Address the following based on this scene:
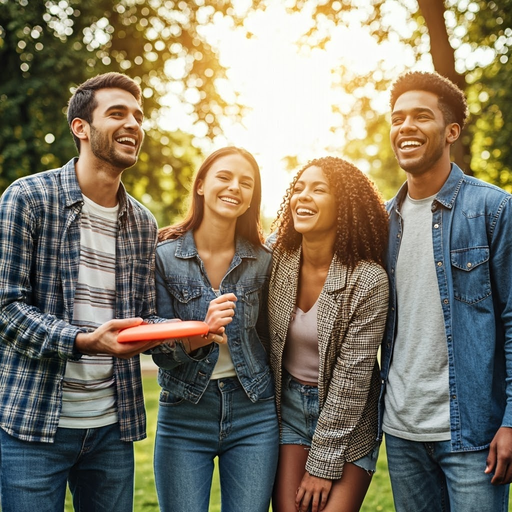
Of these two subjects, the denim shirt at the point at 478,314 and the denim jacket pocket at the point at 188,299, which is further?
the denim jacket pocket at the point at 188,299

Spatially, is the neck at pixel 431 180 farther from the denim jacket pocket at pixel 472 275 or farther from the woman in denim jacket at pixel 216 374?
the woman in denim jacket at pixel 216 374

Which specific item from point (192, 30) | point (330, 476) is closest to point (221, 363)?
point (330, 476)

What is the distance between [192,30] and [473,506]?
12415mm

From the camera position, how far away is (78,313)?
343 centimetres

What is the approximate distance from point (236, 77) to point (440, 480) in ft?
35.1

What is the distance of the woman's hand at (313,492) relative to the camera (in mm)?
3855

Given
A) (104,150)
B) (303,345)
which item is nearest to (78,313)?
(104,150)

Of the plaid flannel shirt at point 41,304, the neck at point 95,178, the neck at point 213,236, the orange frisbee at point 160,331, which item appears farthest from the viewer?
the neck at point 213,236

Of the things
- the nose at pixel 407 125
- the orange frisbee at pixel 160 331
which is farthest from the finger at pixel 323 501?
the nose at pixel 407 125

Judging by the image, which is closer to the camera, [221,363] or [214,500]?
[221,363]

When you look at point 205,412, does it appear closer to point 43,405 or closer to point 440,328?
point 43,405

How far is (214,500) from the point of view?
23.5 ft

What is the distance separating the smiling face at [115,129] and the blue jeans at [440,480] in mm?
2380

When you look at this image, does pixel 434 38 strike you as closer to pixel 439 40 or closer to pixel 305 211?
pixel 439 40
